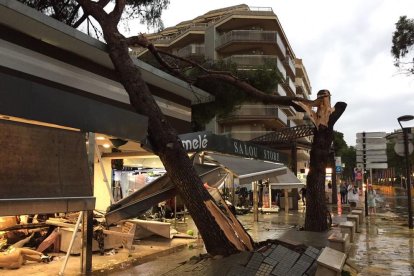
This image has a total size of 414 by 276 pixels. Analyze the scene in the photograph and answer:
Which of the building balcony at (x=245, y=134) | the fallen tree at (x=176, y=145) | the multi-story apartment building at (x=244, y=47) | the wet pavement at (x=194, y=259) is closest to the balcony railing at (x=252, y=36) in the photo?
the multi-story apartment building at (x=244, y=47)

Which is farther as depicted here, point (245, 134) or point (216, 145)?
point (245, 134)

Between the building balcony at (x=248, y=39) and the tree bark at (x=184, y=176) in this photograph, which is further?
the building balcony at (x=248, y=39)

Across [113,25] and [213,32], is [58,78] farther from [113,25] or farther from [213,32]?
[213,32]

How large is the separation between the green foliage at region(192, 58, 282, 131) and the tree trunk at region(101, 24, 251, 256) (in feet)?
30.1

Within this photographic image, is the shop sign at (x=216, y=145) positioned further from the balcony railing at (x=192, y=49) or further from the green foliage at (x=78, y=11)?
the balcony railing at (x=192, y=49)

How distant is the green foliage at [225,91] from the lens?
66.1 feet

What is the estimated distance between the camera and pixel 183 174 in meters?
8.54

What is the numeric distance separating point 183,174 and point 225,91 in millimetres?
12288

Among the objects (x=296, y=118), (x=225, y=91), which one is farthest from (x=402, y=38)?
(x=296, y=118)

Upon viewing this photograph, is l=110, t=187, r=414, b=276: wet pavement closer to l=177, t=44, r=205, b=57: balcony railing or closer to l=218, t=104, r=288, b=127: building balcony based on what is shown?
l=218, t=104, r=288, b=127: building balcony

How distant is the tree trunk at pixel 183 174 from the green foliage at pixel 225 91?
30.1 feet

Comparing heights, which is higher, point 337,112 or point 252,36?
point 252,36

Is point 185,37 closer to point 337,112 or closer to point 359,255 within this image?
point 337,112

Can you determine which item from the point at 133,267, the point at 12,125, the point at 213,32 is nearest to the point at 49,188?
the point at 12,125
